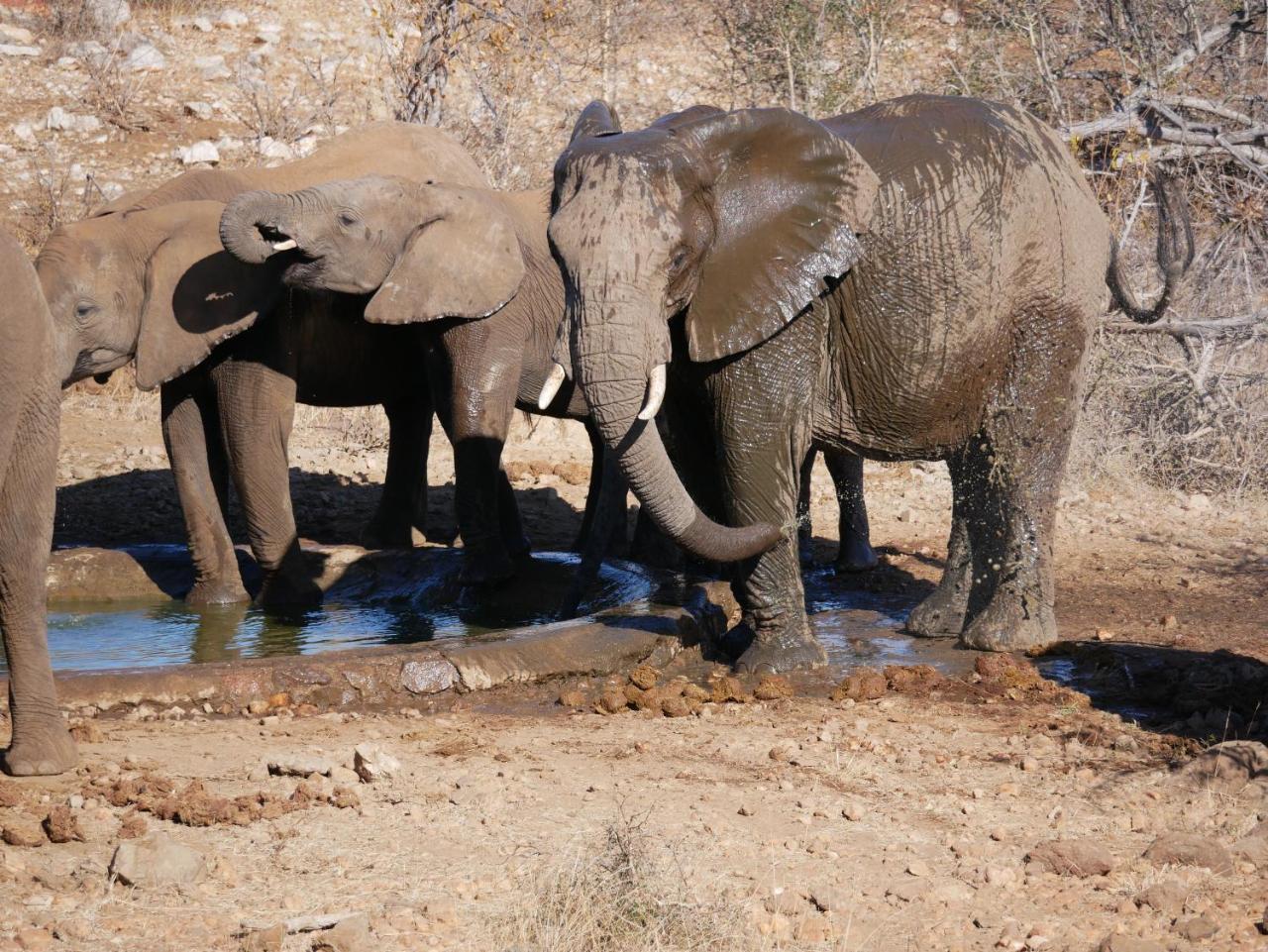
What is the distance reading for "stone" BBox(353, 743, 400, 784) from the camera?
4.93 m

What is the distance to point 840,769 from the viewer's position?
5.26 m

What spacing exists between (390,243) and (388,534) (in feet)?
6.52

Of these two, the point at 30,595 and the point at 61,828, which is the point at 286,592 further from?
the point at 61,828

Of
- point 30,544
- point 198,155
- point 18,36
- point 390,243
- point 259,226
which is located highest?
point 18,36

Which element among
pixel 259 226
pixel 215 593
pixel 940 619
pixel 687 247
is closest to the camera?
pixel 687 247

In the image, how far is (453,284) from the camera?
8242 mm

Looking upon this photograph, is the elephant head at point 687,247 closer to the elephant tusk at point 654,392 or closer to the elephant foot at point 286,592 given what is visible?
the elephant tusk at point 654,392

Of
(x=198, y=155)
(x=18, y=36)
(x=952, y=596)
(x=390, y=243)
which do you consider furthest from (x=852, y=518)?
(x=18, y=36)

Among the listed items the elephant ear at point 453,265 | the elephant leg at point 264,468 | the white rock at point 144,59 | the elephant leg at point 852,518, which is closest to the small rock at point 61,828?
the elephant leg at point 264,468

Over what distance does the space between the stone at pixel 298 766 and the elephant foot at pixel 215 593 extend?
11.8 feet

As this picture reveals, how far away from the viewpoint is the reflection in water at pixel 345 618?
749 centimetres

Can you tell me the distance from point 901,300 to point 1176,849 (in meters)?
2.69

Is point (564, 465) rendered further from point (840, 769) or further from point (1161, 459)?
point (840, 769)

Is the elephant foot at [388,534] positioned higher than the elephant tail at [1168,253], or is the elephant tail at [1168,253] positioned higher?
the elephant tail at [1168,253]
